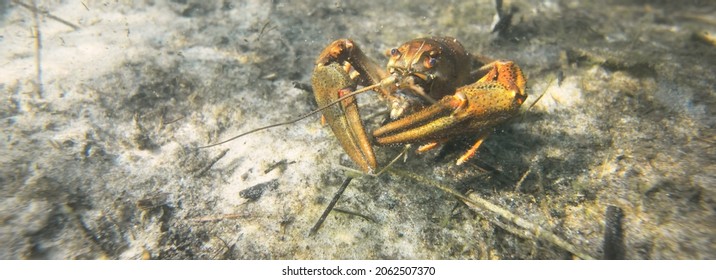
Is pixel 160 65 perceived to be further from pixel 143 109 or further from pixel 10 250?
pixel 10 250

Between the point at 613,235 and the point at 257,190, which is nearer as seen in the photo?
the point at 613,235

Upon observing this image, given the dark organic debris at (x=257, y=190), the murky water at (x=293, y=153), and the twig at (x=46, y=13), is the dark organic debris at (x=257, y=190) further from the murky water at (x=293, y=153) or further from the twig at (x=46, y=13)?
the twig at (x=46, y=13)

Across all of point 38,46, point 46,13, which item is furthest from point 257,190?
point 46,13

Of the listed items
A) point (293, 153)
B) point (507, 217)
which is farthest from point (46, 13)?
point (507, 217)

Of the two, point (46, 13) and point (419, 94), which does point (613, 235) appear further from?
point (46, 13)

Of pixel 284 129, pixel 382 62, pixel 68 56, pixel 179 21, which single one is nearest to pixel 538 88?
pixel 382 62

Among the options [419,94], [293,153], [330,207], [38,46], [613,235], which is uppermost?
[38,46]

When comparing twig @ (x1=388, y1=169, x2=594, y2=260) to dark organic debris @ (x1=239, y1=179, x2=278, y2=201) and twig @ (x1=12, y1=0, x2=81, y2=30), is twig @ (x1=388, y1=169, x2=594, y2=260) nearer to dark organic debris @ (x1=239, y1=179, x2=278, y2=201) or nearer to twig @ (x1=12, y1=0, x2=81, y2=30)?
dark organic debris @ (x1=239, y1=179, x2=278, y2=201)

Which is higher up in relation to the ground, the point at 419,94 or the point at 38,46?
the point at 38,46

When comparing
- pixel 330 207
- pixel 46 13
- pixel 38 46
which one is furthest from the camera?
pixel 46 13

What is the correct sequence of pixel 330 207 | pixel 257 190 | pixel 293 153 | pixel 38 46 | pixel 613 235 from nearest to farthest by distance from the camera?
1. pixel 613 235
2. pixel 330 207
3. pixel 257 190
4. pixel 293 153
5. pixel 38 46
